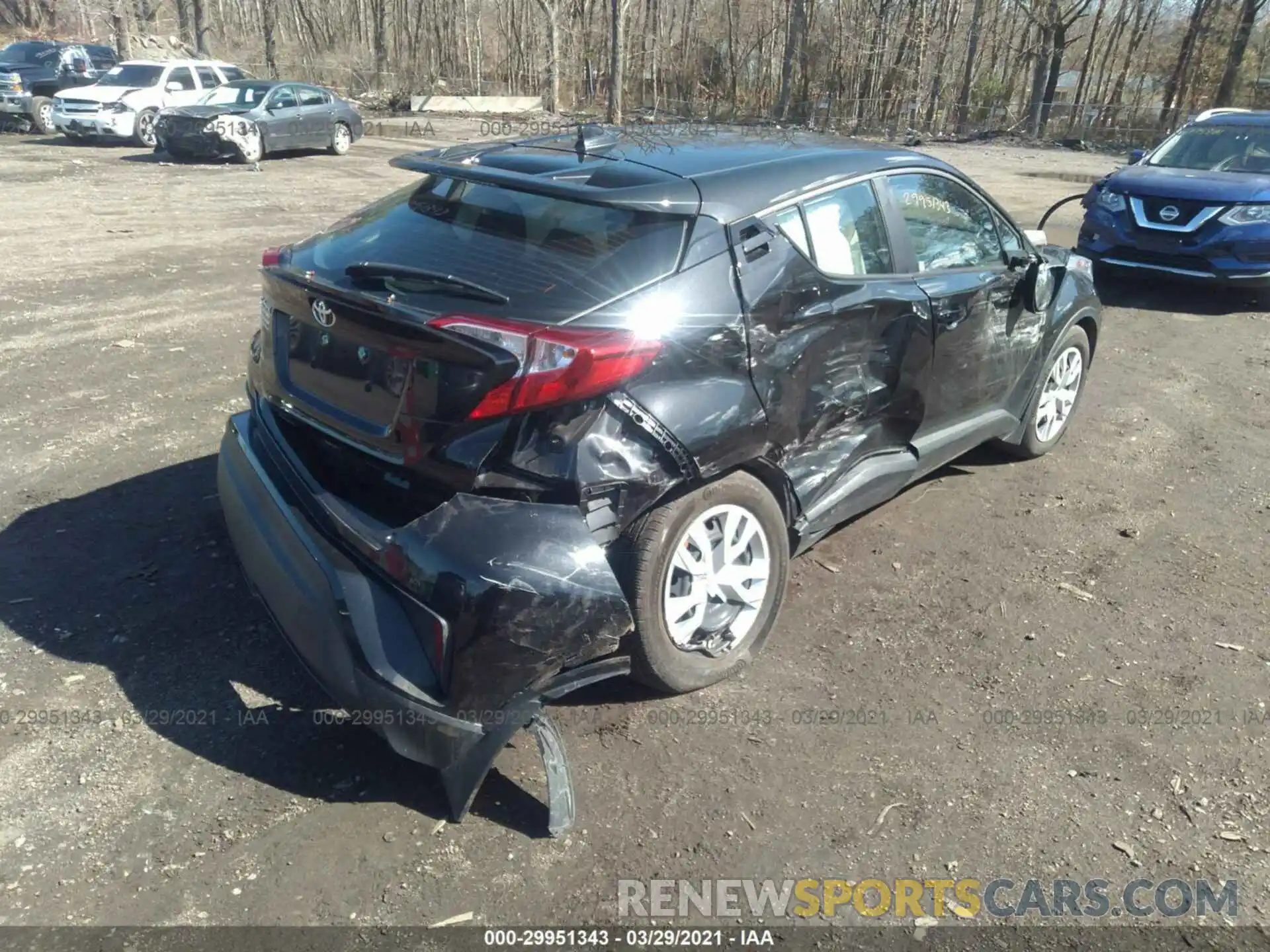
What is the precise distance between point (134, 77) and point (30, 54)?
19.7 feet

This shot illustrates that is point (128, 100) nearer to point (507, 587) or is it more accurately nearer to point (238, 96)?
point (238, 96)

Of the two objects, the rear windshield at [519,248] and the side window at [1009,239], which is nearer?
the rear windshield at [519,248]

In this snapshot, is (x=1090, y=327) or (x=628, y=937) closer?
(x=628, y=937)

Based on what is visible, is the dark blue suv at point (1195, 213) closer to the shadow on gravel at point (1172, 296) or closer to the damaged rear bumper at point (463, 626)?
the shadow on gravel at point (1172, 296)

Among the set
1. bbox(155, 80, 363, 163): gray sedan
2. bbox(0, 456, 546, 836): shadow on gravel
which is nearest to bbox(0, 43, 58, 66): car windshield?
bbox(155, 80, 363, 163): gray sedan

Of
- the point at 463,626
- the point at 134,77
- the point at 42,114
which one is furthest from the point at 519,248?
the point at 42,114

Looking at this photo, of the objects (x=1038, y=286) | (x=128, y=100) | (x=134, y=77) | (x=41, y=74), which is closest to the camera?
(x=1038, y=286)

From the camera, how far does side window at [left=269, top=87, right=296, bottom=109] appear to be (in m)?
19.1

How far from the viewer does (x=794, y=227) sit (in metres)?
3.56

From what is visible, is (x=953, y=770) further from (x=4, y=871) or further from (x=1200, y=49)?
(x=1200, y=49)

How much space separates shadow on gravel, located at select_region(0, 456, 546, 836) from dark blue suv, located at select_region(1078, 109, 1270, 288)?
868 centimetres

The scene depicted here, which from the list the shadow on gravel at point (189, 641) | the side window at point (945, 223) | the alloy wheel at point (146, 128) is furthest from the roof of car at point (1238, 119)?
the alloy wheel at point (146, 128)

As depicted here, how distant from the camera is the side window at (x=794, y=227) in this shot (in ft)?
11.5

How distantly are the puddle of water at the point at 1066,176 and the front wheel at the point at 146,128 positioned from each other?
59.5ft
